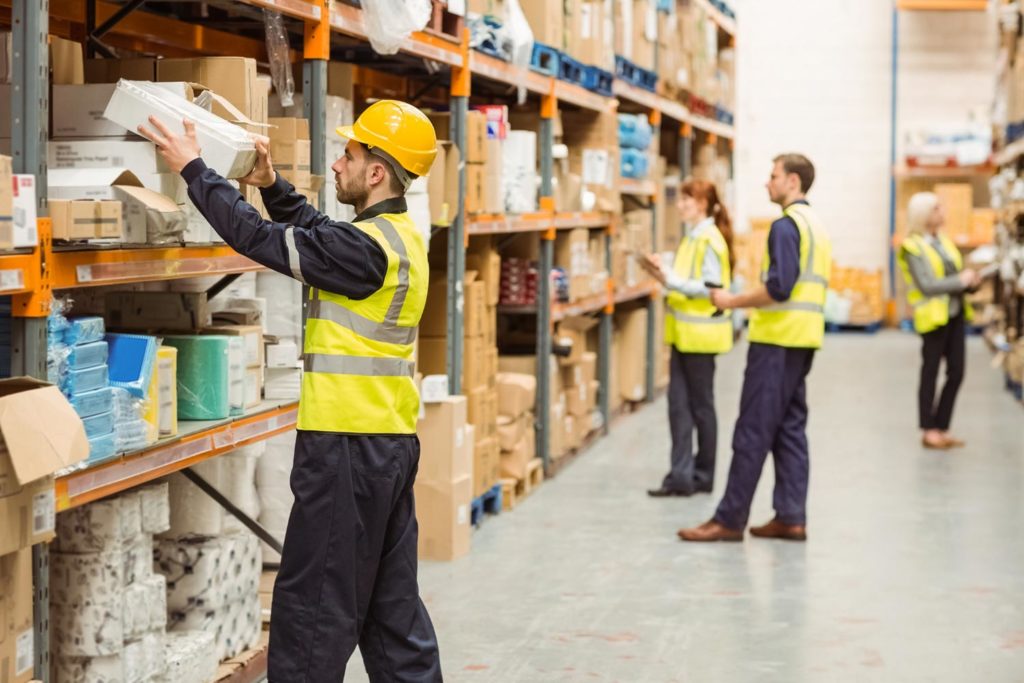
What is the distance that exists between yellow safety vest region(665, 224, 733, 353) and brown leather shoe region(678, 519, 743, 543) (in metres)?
1.29

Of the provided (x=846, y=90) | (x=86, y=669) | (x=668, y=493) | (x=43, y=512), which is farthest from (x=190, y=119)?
(x=846, y=90)

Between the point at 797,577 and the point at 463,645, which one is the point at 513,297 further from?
the point at 463,645

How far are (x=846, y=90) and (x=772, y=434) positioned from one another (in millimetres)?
14728

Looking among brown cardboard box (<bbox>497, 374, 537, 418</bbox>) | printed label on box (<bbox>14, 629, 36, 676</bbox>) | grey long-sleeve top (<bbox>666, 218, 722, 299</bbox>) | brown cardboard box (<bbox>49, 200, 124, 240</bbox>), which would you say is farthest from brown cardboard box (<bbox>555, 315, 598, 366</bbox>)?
printed label on box (<bbox>14, 629, 36, 676</bbox>)

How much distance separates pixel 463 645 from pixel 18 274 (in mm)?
2725

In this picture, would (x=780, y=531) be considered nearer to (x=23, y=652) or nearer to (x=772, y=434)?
(x=772, y=434)

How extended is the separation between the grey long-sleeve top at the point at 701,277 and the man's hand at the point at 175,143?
4778 mm

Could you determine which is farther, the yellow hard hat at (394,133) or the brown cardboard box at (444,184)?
the brown cardboard box at (444,184)

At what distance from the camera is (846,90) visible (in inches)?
833

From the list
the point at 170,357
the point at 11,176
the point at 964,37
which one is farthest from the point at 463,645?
the point at 964,37

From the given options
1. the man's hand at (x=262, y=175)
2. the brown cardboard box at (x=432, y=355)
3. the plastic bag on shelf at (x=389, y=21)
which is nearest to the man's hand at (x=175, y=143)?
the man's hand at (x=262, y=175)

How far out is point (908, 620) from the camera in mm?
6102

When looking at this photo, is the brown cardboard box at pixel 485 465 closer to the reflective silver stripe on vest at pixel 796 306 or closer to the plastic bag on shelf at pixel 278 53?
the reflective silver stripe on vest at pixel 796 306

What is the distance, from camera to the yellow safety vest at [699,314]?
853cm
